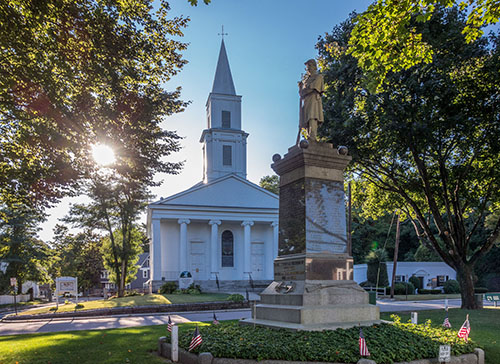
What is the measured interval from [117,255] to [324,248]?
1319 inches

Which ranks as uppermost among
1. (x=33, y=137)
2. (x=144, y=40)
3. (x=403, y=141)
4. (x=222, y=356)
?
(x=144, y=40)

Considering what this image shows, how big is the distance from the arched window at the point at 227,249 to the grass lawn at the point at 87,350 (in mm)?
31983

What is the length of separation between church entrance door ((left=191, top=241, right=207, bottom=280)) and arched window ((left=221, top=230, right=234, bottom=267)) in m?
2.08

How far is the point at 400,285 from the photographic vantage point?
36.7m

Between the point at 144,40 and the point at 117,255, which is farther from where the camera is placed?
the point at 117,255

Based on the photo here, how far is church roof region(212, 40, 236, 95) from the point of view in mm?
48594

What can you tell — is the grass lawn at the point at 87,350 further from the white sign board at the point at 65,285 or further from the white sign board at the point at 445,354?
the white sign board at the point at 65,285

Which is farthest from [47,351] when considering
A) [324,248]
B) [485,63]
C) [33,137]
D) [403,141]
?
[485,63]

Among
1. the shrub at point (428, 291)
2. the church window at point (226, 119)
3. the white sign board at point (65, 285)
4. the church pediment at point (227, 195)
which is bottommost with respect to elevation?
the shrub at point (428, 291)

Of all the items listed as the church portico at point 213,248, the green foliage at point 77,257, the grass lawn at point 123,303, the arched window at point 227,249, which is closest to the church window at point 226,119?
the church portico at point 213,248

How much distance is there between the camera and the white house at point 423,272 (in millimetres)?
43844

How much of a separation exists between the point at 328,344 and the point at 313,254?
8.39 feet

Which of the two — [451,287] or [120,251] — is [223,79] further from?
[451,287]

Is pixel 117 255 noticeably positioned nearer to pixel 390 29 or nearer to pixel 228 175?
pixel 228 175
